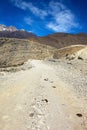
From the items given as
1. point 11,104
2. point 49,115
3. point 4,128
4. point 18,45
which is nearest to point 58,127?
point 49,115

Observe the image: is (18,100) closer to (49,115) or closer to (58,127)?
(49,115)

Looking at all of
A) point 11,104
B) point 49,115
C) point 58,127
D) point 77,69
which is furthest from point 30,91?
point 77,69

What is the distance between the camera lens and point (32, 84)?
19297 mm

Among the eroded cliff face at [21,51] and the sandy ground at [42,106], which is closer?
the sandy ground at [42,106]

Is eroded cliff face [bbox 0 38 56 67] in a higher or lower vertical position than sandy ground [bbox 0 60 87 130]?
higher

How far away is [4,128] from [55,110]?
151 inches

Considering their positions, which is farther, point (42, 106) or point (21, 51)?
point (21, 51)

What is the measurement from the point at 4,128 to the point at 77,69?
20267 millimetres

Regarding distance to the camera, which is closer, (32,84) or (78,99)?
(78,99)

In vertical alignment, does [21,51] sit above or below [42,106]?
above

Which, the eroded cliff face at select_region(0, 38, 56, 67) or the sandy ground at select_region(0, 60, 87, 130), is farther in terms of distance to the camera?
the eroded cliff face at select_region(0, 38, 56, 67)

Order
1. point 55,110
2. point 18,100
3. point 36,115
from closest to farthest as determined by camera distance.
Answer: point 36,115 < point 55,110 < point 18,100

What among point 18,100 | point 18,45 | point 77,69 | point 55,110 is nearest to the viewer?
point 55,110

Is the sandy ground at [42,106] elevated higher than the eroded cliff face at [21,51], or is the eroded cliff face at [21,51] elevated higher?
the eroded cliff face at [21,51]
